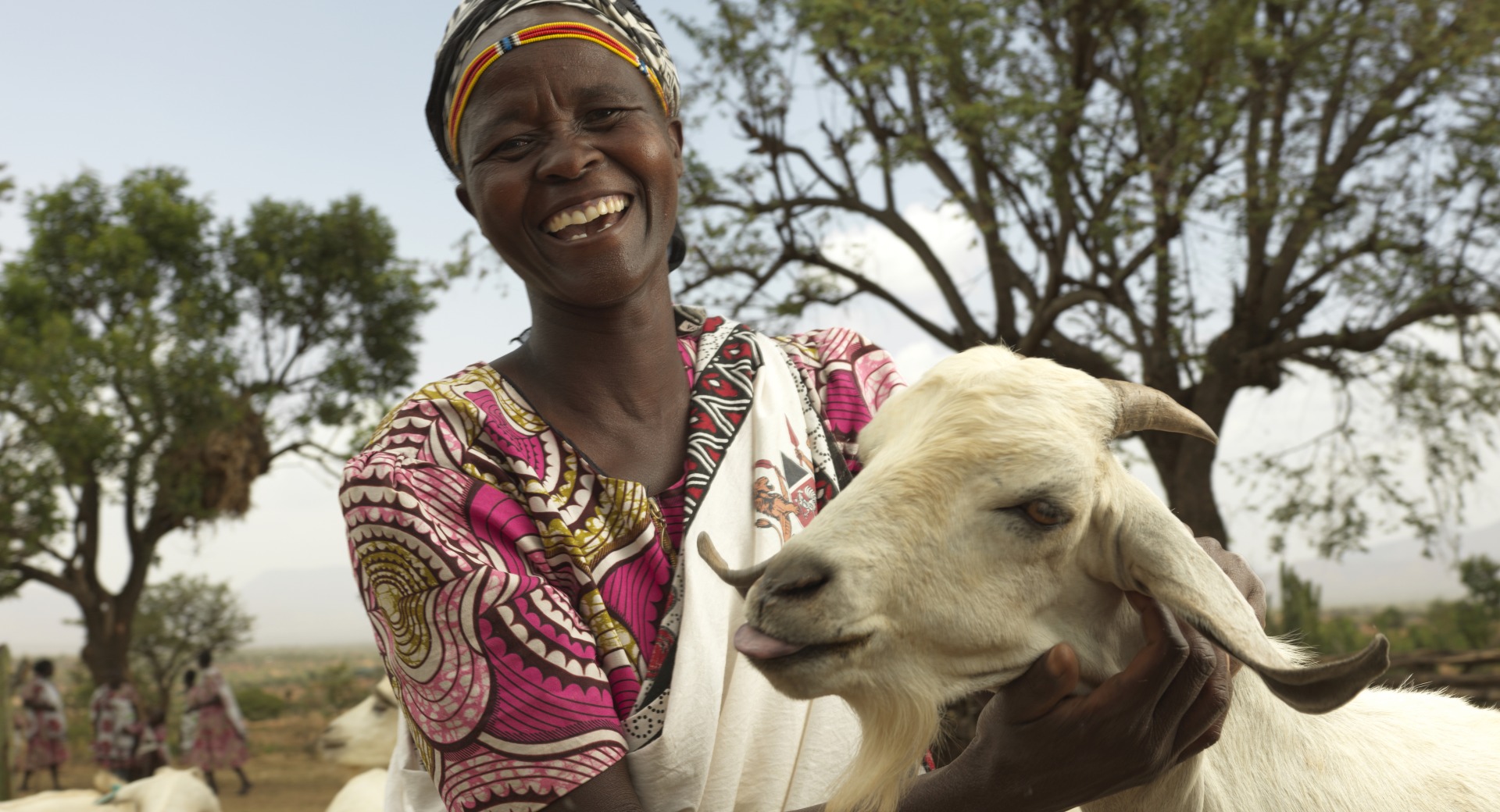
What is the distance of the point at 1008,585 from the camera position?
5.05 feet

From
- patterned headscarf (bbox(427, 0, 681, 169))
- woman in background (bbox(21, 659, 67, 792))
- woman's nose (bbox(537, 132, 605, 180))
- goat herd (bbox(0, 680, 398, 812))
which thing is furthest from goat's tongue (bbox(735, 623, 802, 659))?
woman in background (bbox(21, 659, 67, 792))

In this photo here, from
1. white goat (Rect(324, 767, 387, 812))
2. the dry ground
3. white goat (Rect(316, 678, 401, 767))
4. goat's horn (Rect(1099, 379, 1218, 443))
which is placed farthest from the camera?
the dry ground

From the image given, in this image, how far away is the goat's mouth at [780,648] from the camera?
1402mm

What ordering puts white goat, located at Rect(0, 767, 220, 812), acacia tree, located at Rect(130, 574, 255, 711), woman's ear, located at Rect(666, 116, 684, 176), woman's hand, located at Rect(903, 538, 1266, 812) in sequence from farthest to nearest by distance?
acacia tree, located at Rect(130, 574, 255, 711), white goat, located at Rect(0, 767, 220, 812), woman's ear, located at Rect(666, 116, 684, 176), woman's hand, located at Rect(903, 538, 1266, 812)

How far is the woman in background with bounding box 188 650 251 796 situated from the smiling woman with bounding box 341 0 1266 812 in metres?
12.7

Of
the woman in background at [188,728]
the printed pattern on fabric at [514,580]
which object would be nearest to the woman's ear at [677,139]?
the printed pattern on fabric at [514,580]

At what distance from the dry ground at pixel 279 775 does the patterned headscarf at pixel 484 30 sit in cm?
976

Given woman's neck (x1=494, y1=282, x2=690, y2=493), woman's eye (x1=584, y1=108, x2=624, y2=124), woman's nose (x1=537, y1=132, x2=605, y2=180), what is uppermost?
woman's eye (x1=584, y1=108, x2=624, y2=124)

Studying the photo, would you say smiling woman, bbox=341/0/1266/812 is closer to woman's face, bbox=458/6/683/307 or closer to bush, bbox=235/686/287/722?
woman's face, bbox=458/6/683/307

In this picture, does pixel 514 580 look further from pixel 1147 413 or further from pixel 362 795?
pixel 362 795

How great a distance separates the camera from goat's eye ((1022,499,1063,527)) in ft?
4.99

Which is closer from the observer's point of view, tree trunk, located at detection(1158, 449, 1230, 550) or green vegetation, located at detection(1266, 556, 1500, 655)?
tree trunk, located at detection(1158, 449, 1230, 550)

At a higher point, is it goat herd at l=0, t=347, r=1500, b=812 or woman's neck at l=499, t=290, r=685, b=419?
woman's neck at l=499, t=290, r=685, b=419

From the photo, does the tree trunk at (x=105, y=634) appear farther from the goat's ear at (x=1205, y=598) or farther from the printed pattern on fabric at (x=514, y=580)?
the goat's ear at (x=1205, y=598)
